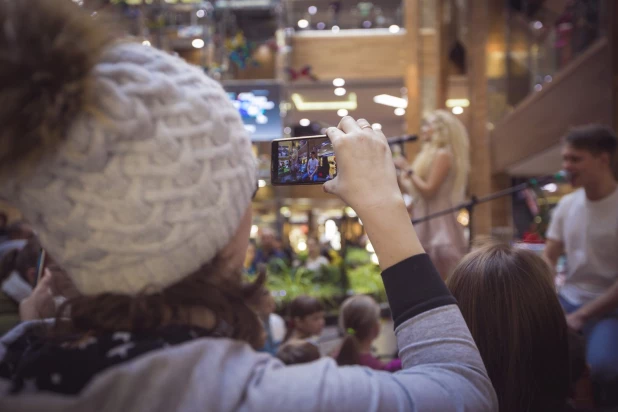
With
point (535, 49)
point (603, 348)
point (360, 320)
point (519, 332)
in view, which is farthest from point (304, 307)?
point (535, 49)

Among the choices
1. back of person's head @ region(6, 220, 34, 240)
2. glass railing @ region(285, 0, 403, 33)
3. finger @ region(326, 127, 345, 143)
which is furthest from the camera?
glass railing @ region(285, 0, 403, 33)

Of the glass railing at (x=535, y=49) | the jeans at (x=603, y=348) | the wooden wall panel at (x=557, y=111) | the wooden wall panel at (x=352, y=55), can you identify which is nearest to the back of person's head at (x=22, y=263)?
the jeans at (x=603, y=348)

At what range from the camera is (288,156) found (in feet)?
3.74

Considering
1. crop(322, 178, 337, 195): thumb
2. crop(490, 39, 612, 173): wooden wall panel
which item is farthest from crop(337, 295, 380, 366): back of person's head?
crop(490, 39, 612, 173): wooden wall panel

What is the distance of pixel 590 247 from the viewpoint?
289 centimetres

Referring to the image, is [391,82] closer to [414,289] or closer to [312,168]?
[312,168]

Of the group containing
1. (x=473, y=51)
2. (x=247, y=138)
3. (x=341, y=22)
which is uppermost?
(x=341, y=22)

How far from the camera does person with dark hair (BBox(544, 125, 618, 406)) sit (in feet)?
8.89

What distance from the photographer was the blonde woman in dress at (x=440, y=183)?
11.1 feet

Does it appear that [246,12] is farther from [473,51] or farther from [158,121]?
[158,121]

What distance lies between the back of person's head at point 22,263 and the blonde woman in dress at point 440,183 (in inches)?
82.9

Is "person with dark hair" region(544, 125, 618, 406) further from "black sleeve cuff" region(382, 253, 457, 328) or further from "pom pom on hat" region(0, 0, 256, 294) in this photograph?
"pom pom on hat" region(0, 0, 256, 294)

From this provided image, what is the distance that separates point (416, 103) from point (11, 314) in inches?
349

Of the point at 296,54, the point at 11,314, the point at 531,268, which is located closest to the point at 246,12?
the point at 296,54
